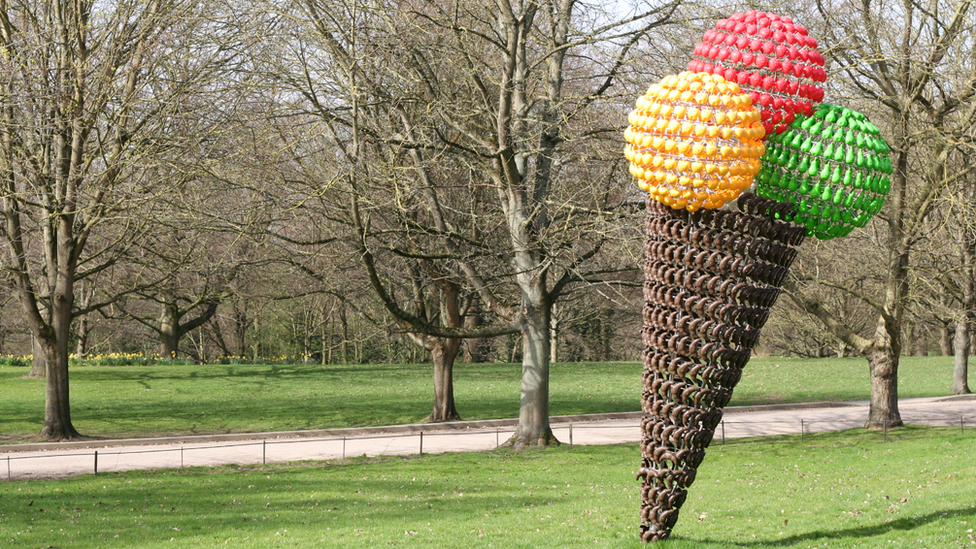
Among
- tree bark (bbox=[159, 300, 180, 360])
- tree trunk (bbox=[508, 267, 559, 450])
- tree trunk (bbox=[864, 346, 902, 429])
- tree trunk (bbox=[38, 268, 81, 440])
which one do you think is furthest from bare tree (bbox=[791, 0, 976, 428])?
tree bark (bbox=[159, 300, 180, 360])

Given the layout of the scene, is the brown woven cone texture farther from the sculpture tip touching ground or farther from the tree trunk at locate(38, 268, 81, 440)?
the tree trunk at locate(38, 268, 81, 440)

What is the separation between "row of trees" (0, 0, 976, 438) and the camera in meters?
14.1

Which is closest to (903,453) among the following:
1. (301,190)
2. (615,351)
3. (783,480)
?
(783,480)

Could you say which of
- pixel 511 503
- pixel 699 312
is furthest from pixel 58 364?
pixel 699 312

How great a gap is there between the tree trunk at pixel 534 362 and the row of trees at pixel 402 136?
0.04 meters

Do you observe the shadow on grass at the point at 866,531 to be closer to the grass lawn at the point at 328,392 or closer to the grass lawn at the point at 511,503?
the grass lawn at the point at 511,503

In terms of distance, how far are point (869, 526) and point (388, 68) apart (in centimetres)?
949

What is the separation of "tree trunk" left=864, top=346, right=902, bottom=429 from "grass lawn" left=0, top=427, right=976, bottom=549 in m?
2.36

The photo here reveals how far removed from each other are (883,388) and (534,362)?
8049 mm

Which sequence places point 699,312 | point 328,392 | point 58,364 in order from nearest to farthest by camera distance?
point 699,312 → point 58,364 → point 328,392

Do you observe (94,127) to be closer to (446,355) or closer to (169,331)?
(446,355)

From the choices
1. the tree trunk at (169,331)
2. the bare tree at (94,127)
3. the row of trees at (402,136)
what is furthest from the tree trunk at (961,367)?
the tree trunk at (169,331)

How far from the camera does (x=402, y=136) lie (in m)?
14.8

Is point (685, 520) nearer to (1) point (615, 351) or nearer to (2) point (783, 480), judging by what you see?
(2) point (783, 480)
